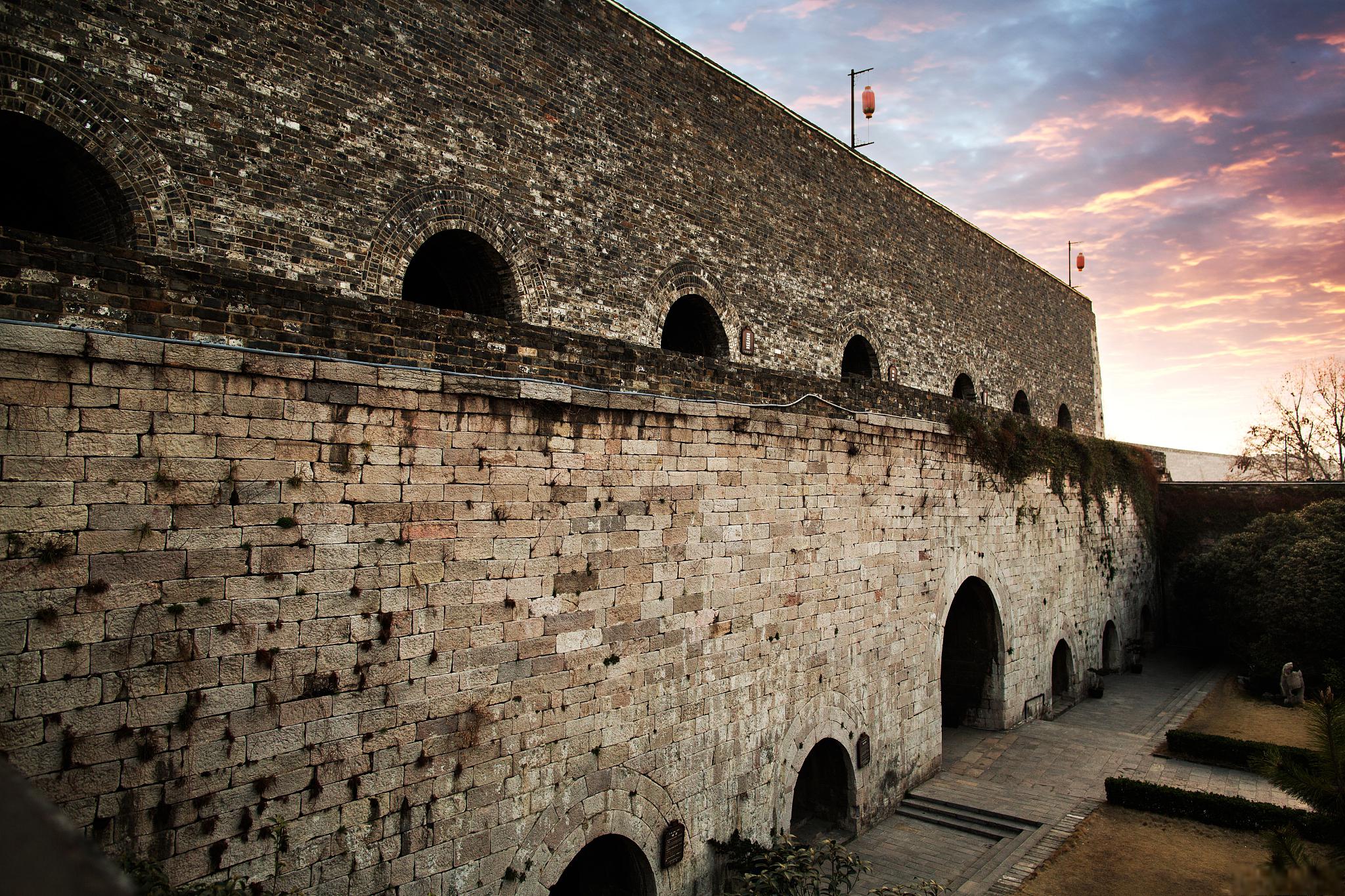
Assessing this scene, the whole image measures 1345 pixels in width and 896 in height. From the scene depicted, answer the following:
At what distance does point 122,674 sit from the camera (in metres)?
4.30

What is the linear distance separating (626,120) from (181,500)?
8.49 m

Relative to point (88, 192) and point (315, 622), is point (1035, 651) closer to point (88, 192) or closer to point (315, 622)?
point (315, 622)

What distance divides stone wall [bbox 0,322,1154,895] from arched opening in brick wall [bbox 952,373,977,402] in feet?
40.1

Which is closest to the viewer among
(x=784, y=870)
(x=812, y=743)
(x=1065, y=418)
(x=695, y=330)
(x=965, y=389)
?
(x=784, y=870)

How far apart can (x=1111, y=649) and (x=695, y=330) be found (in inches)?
607

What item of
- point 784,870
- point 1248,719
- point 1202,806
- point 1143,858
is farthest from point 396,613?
point 1248,719

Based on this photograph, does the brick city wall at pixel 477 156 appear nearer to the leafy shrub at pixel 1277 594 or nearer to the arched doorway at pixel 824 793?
the arched doorway at pixel 824 793

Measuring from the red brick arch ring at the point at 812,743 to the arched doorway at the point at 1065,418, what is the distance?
19.6 m

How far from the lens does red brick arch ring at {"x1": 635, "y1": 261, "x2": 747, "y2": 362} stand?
36.9 feet

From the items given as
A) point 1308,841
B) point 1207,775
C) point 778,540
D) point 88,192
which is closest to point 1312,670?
point 1207,775

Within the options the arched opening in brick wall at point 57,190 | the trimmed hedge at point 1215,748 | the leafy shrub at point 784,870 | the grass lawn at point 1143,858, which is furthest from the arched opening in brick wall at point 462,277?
the trimmed hedge at point 1215,748

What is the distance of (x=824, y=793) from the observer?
406 inches

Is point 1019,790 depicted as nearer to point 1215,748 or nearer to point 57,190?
point 1215,748

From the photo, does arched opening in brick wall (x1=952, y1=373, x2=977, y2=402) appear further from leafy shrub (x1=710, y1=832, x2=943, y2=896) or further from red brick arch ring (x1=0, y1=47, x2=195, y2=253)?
red brick arch ring (x1=0, y1=47, x2=195, y2=253)
